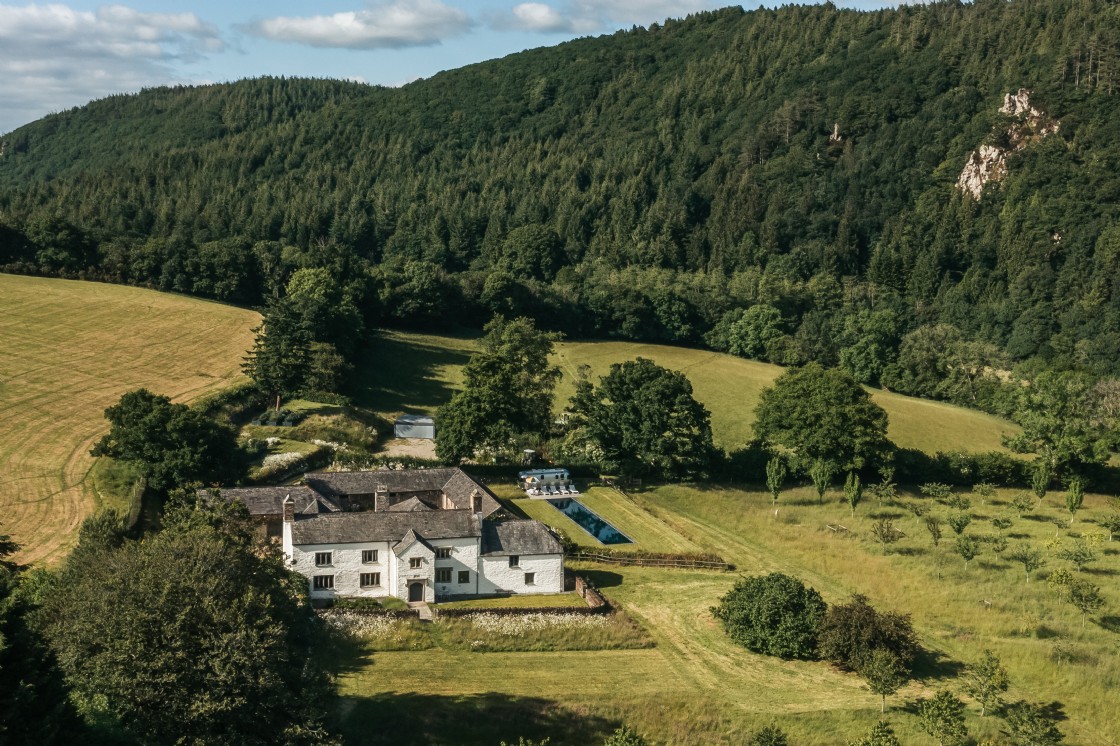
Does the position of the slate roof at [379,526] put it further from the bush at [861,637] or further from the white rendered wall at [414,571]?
the bush at [861,637]

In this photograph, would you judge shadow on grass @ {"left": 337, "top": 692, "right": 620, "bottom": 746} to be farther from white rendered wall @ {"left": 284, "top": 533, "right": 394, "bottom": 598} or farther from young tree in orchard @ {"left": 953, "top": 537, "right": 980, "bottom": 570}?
young tree in orchard @ {"left": 953, "top": 537, "right": 980, "bottom": 570}

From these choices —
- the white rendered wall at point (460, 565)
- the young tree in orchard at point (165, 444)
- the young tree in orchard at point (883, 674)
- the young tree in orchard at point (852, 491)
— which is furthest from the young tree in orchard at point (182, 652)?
the young tree in orchard at point (852, 491)

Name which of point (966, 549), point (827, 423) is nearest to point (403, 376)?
point (827, 423)

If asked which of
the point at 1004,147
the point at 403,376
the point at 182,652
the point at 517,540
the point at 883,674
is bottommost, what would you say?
the point at 883,674

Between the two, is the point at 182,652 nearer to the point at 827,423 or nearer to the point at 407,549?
the point at 407,549

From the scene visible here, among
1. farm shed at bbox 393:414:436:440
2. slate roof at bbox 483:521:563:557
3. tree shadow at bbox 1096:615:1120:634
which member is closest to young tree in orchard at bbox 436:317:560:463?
farm shed at bbox 393:414:436:440

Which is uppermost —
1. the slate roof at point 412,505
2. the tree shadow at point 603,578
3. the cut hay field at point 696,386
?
the cut hay field at point 696,386

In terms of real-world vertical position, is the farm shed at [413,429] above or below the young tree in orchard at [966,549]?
above
